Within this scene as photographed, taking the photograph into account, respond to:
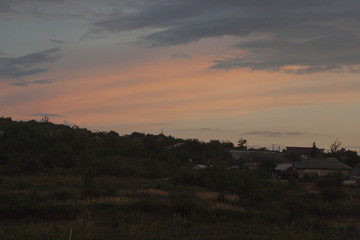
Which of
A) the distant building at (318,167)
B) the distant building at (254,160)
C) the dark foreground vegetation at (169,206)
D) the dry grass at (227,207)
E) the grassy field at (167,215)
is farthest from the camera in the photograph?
the distant building at (254,160)

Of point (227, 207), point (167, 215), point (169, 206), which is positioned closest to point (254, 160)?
point (227, 207)

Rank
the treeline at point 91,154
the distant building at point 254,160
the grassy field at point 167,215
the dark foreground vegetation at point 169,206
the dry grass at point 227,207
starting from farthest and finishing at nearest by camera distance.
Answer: the distant building at point 254,160, the treeline at point 91,154, the dry grass at point 227,207, the dark foreground vegetation at point 169,206, the grassy field at point 167,215

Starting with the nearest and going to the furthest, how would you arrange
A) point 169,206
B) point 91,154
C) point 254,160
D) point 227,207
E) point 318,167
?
point 169,206 → point 227,207 → point 91,154 → point 318,167 → point 254,160

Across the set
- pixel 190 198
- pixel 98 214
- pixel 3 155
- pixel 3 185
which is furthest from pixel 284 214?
pixel 3 155

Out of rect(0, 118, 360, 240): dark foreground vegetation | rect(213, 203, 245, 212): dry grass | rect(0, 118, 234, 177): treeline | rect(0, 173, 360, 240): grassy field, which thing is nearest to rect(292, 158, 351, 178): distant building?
rect(0, 118, 360, 240): dark foreground vegetation

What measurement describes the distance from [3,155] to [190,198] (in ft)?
105

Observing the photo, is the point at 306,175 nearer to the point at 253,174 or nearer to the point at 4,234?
the point at 253,174

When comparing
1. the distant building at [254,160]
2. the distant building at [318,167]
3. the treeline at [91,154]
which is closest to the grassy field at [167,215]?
the treeline at [91,154]

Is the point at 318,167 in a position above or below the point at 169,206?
above

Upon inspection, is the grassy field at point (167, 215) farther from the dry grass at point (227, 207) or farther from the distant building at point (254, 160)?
the distant building at point (254, 160)

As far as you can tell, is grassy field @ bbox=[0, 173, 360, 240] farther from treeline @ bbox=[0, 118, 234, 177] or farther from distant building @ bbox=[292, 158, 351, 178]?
distant building @ bbox=[292, 158, 351, 178]

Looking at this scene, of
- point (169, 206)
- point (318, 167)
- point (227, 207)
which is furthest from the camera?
point (318, 167)

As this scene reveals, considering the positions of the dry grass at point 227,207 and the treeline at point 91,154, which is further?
the treeline at point 91,154

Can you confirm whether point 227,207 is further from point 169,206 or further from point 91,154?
point 91,154
